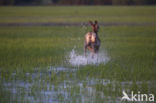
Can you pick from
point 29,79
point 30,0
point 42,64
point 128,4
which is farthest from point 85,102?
point 30,0

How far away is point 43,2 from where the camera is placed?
93625mm

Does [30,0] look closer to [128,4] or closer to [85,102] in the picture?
[128,4]

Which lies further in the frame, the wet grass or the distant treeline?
the distant treeline

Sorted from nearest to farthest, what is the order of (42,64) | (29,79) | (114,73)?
(29,79), (114,73), (42,64)

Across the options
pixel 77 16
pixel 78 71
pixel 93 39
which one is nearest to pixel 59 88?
pixel 78 71

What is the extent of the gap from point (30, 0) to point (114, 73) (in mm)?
79918

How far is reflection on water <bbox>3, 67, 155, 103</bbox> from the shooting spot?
10.4 metres

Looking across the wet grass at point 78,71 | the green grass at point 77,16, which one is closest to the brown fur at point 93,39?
the wet grass at point 78,71

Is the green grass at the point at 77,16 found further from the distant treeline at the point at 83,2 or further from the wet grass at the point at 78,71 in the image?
the wet grass at the point at 78,71

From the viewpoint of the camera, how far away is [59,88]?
38.5ft

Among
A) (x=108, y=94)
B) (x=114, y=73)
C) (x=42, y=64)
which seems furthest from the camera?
(x=42, y=64)

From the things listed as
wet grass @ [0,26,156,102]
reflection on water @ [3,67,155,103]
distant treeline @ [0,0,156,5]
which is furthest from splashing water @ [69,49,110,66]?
distant treeline @ [0,0,156,5]

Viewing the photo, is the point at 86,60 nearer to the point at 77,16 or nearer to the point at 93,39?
the point at 93,39

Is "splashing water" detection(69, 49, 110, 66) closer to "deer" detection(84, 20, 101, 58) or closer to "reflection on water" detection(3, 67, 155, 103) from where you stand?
"deer" detection(84, 20, 101, 58)
